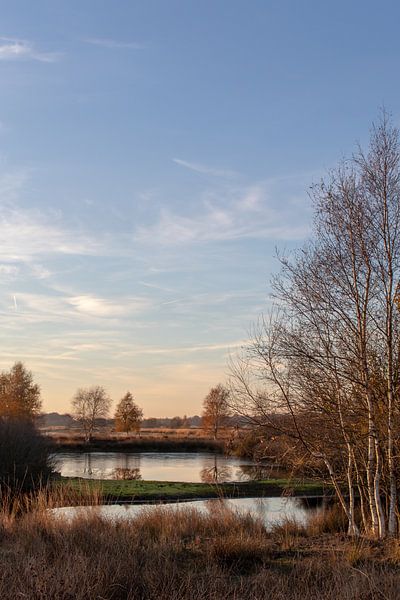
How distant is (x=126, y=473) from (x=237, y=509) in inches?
1037

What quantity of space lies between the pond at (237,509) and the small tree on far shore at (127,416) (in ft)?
210

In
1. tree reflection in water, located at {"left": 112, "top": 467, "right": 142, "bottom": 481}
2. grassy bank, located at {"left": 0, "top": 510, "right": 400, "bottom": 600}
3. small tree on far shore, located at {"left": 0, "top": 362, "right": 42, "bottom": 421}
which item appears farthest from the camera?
small tree on far shore, located at {"left": 0, "top": 362, "right": 42, "bottom": 421}

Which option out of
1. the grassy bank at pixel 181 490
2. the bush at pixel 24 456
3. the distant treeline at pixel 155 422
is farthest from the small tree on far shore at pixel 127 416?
the bush at pixel 24 456

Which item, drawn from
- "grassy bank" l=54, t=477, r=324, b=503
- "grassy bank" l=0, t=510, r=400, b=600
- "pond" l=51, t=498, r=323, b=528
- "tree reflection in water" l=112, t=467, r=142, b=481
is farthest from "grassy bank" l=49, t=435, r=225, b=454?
"grassy bank" l=0, t=510, r=400, b=600

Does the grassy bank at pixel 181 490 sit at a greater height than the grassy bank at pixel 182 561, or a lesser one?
lesser

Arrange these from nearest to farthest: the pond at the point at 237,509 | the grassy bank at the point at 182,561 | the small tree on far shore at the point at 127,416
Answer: the grassy bank at the point at 182,561 < the pond at the point at 237,509 < the small tree on far shore at the point at 127,416

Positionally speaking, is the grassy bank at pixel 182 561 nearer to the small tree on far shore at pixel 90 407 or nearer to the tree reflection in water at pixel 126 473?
the tree reflection in water at pixel 126 473

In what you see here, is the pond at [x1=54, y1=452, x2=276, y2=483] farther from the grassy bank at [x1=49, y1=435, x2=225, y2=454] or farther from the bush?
the bush

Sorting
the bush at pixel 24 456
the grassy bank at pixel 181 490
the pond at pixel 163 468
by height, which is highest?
the bush at pixel 24 456

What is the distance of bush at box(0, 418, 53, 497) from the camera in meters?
18.8

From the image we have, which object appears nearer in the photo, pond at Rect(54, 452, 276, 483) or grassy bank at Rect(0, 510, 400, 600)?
grassy bank at Rect(0, 510, 400, 600)

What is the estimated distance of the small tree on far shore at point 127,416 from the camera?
9050 centimetres

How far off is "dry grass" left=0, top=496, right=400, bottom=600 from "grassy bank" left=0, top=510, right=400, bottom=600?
0.6 inches

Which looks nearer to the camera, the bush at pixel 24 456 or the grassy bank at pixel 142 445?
the bush at pixel 24 456
